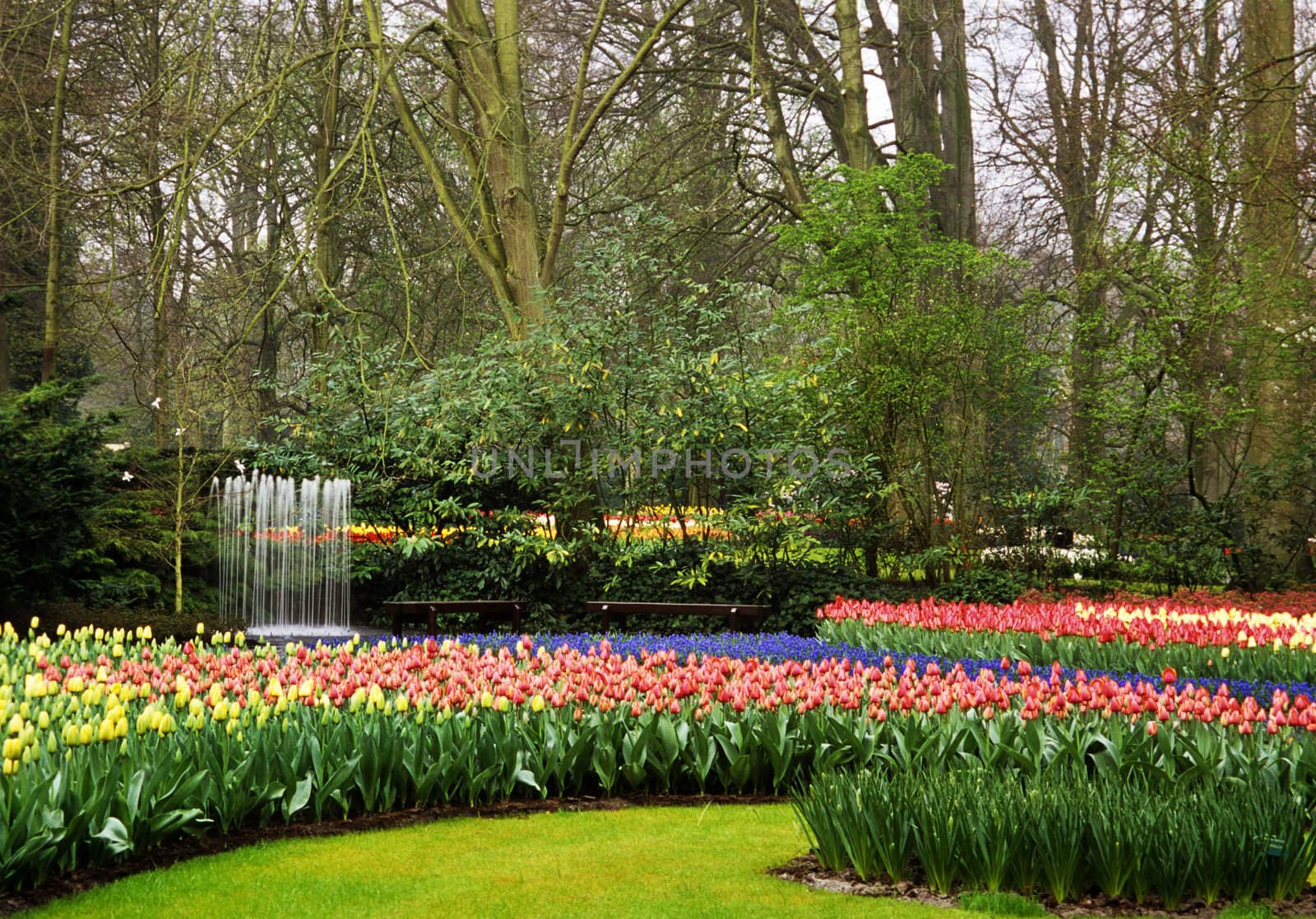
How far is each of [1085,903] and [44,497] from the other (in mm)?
8519

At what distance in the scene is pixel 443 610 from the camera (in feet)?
36.1

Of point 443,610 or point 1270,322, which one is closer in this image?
point 443,610

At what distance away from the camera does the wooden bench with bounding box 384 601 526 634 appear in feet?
35.1

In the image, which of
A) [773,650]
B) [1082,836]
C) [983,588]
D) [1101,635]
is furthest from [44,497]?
[1082,836]

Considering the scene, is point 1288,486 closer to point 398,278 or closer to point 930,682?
point 930,682

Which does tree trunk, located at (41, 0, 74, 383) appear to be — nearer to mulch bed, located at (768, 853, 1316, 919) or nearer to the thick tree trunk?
mulch bed, located at (768, 853, 1316, 919)

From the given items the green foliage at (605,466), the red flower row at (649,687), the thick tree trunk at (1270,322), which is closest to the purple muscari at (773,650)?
the red flower row at (649,687)

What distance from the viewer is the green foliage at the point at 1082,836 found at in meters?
3.90

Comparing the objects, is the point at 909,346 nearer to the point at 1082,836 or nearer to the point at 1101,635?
the point at 1101,635

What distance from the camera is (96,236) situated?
54.6 ft

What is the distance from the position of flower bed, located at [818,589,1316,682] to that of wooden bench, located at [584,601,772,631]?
1008mm

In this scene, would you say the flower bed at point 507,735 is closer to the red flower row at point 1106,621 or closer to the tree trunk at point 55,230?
the red flower row at point 1106,621

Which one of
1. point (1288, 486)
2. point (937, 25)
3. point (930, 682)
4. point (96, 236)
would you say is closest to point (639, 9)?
point (937, 25)

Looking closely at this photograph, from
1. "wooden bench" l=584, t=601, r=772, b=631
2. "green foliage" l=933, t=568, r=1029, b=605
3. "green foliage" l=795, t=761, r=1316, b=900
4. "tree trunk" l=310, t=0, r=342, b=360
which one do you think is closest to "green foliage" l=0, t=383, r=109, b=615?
"wooden bench" l=584, t=601, r=772, b=631
